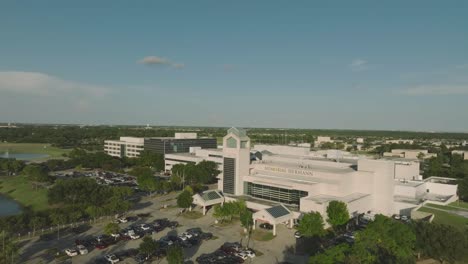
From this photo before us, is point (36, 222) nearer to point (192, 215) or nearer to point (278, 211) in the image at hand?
point (192, 215)

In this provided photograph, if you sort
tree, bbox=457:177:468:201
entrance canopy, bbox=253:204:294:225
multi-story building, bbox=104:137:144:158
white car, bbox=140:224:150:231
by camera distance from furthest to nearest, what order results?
multi-story building, bbox=104:137:144:158 → tree, bbox=457:177:468:201 → white car, bbox=140:224:150:231 → entrance canopy, bbox=253:204:294:225

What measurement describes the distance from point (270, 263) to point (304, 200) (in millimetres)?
15337

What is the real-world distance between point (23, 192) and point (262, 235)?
Result: 5804 cm

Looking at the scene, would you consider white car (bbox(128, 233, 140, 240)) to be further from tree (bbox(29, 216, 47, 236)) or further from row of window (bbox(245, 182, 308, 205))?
row of window (bbox(245, 182, 308, 205))

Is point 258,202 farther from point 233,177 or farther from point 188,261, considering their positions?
point 188,261

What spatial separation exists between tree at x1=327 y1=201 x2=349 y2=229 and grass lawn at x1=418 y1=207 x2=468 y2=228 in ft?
55.2

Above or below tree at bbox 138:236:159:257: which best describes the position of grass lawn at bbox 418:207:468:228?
below

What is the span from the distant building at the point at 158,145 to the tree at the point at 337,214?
8079 centimetres

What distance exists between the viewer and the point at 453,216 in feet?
184

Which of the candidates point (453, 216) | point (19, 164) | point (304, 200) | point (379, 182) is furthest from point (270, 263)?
point (19, 164)

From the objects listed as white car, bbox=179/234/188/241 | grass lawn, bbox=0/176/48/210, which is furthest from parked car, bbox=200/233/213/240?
grass lawn, bbox=0/176/48/210

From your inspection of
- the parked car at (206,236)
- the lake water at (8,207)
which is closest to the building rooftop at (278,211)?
the parked car at (206,236)

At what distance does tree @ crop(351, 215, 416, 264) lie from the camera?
A: 103ft

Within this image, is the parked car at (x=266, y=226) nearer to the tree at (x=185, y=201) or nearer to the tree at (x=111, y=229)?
the tree at (x=185, y=201)
